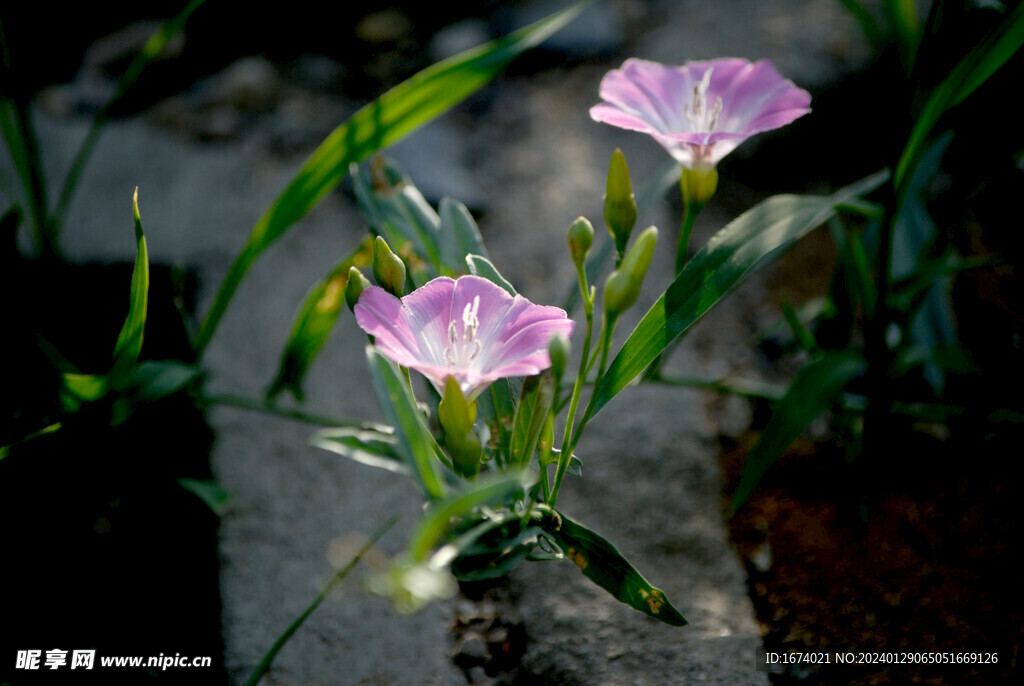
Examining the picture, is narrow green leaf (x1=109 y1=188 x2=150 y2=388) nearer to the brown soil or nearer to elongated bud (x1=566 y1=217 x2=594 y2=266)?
elongated bud (x1=566 y1=217 x2=594 y2=266)

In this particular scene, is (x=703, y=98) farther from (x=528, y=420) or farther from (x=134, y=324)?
(x=134, y=324)

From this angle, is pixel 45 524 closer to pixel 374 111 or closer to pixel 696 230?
pixel 374 111

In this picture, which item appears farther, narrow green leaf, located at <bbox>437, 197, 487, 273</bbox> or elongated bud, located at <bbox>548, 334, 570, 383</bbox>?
narrow green leaf, located at <bbox>437, 197, 487, 273</bbox>

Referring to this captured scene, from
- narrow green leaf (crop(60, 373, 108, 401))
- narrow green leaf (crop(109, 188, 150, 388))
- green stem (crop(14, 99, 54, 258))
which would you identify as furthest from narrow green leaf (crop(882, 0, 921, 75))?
green stem (crop(14, 99, 54, 258))

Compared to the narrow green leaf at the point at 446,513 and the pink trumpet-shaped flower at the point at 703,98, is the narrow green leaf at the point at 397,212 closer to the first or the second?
the pink trumpet-shaped flower at the point at 703,98

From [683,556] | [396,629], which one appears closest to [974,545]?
[683,556]

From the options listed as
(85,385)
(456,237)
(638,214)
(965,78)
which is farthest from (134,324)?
(965,78)
